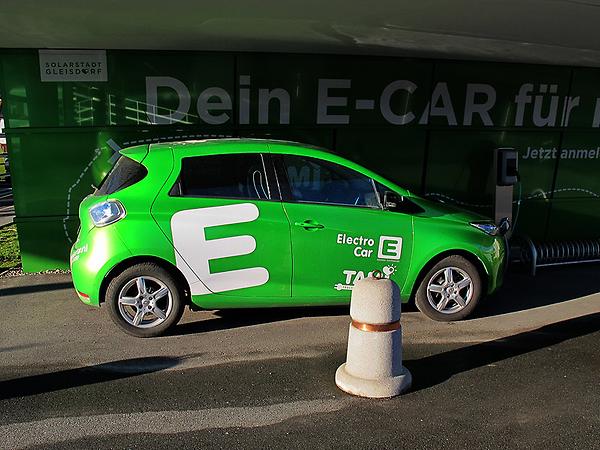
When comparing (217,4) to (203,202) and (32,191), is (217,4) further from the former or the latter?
(32,191)

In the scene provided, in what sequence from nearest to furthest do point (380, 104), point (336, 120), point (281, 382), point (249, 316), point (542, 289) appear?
point (281, 382), point (249, 316), point (542, 289), point (336, 120), point (380, 104)

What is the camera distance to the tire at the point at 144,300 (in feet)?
15.0

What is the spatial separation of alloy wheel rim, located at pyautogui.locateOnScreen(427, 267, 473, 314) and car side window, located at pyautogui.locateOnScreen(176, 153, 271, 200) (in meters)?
1.82

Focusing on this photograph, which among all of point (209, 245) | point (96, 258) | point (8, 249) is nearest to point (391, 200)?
point (209, 245)

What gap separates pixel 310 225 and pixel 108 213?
5.68ft

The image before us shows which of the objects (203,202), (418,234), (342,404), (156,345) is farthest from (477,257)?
(156,345)

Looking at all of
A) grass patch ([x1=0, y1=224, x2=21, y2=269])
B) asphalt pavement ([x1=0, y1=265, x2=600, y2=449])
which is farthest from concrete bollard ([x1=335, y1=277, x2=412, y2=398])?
grass patch ([x1=0, y1=224, x2=21, y2=269])

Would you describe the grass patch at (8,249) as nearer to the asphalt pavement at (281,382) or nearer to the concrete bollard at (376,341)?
the asphalt pavement at (281,382)

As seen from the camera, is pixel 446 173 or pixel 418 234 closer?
pixel 418 234

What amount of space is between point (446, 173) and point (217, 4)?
4431 millimetres

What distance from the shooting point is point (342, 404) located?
366 cm

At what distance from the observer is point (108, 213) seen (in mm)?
4516

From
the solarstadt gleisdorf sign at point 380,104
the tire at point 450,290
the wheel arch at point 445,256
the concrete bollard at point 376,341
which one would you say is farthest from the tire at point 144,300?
the solarstadt gleisdorf sign at point 380,104

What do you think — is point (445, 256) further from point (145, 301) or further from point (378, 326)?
point (145, 301)
